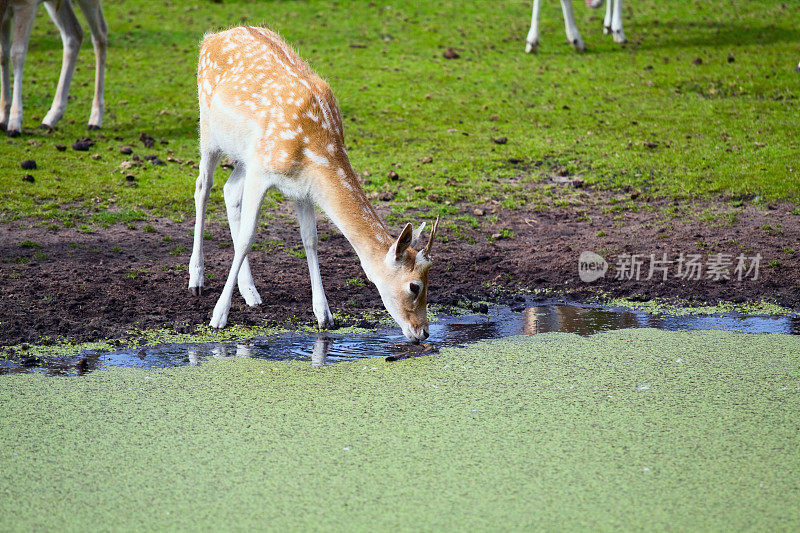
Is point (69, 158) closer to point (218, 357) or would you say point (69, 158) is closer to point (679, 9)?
point (218, 357)

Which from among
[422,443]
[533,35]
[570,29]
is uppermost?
[570,29]

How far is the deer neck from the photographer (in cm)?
533

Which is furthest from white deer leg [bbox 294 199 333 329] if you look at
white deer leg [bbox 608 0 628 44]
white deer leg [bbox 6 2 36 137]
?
white deer leg [bbox 608 0 628 44]

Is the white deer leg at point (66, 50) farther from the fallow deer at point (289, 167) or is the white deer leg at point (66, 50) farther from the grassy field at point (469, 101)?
the fallow deer at point (289, 167)

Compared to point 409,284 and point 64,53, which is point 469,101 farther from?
point 409,284

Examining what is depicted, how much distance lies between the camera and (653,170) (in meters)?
8.99

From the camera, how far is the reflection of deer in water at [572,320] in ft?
19.2

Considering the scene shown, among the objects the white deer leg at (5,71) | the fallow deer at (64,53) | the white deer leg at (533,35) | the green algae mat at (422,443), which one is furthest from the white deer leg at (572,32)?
the green algae mat at (422,443)

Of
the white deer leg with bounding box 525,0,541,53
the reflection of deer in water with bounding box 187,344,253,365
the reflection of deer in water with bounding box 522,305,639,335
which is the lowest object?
the reflection of deer in water with bounding box 187,344,253,365

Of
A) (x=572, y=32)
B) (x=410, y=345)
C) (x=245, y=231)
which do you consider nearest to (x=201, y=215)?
(x=245, y=231)

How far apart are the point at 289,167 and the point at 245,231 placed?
54 centimetres

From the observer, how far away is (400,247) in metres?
5.14

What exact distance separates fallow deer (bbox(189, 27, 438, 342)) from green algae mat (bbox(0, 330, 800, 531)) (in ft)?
1.74

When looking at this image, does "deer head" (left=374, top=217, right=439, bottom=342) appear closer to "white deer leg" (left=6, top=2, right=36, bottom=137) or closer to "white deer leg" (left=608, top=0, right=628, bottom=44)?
"white deer leg" (left=6, top=2, right=36, bottom=137)
